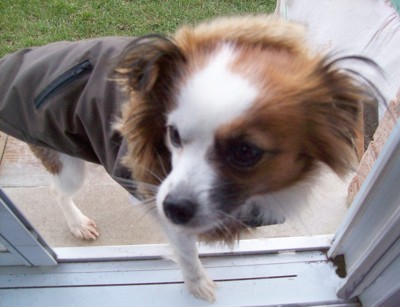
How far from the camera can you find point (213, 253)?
54.1 inches

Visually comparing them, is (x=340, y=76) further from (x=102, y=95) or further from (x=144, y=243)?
(x=144, y=243)

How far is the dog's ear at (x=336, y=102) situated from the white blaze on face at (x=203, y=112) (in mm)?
134

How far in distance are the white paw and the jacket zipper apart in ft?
1.90

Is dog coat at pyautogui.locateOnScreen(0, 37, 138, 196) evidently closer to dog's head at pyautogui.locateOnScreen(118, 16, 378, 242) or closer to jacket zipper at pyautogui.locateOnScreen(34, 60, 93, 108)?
jacket zipper at pyautogui.locateOnScreen(34, 60, 93, 108)

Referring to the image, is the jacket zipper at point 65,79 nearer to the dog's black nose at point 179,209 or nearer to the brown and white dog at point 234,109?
the brown and white dog at point 234,109

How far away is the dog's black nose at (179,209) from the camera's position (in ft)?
2.66

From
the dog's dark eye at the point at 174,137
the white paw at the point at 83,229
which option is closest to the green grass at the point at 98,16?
the white paw at the point at 83,229

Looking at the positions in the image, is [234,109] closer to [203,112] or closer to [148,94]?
[203,112]

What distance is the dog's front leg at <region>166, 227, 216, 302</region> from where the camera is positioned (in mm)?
1148

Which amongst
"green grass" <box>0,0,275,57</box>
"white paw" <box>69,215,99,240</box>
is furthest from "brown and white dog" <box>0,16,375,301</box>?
"green grass" <box>0,0,275,57</box>

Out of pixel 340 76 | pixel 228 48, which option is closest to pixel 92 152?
pixel 228 48

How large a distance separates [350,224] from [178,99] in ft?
2.07

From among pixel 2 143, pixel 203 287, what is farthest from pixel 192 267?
pixel 2 143

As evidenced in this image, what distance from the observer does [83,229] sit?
1.53 meters
